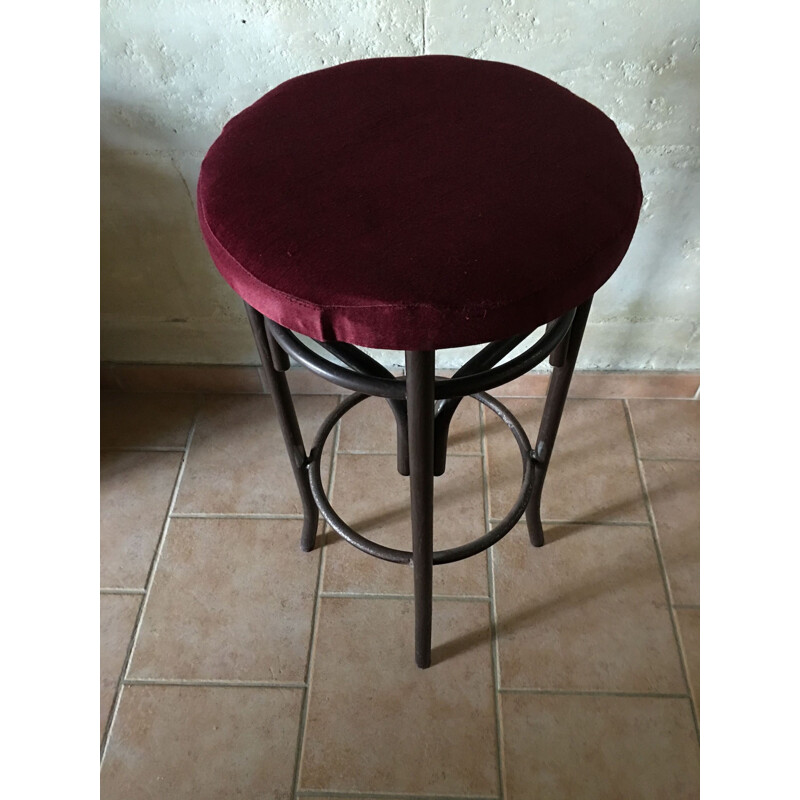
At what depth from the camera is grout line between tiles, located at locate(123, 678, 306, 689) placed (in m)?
1.46

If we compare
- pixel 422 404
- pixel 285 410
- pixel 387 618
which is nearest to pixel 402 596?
pixel 387 618

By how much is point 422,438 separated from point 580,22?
80 cm

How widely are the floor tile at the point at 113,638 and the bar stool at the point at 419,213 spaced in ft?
2.52

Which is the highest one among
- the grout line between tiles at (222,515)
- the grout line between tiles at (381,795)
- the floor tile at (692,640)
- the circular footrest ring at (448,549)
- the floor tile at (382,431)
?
the circular footrest ring at (448,549)

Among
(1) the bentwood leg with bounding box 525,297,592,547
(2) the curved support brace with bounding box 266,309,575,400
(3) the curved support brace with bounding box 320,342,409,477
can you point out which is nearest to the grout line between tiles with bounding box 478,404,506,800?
(1) the bentwood leg with bounding box 525,297,592,547

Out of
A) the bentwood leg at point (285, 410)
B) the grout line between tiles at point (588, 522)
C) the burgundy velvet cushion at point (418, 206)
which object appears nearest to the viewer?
the burgundy velvet cushion at point (418, 206)

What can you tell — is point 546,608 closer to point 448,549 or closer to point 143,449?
point 448,549

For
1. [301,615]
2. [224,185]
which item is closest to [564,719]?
[301,615]

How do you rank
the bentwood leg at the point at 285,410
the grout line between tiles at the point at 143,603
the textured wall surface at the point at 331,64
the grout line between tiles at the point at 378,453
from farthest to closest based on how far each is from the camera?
the grout line between tiles at the point at 378,453
the grout line between tiles at the point at 143,603
the textured wall surface at the point at 331,64
the bentwood leg at the point at 285,410

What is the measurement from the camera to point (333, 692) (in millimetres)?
1446

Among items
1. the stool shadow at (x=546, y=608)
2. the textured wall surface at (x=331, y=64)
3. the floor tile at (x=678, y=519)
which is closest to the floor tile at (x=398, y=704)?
the stool shadow at (x=546, y=608)

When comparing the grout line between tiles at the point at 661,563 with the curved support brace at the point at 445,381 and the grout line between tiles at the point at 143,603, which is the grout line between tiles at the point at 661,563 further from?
the grout line between tiles at the point at 143,603

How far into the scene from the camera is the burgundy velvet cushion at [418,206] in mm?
819
